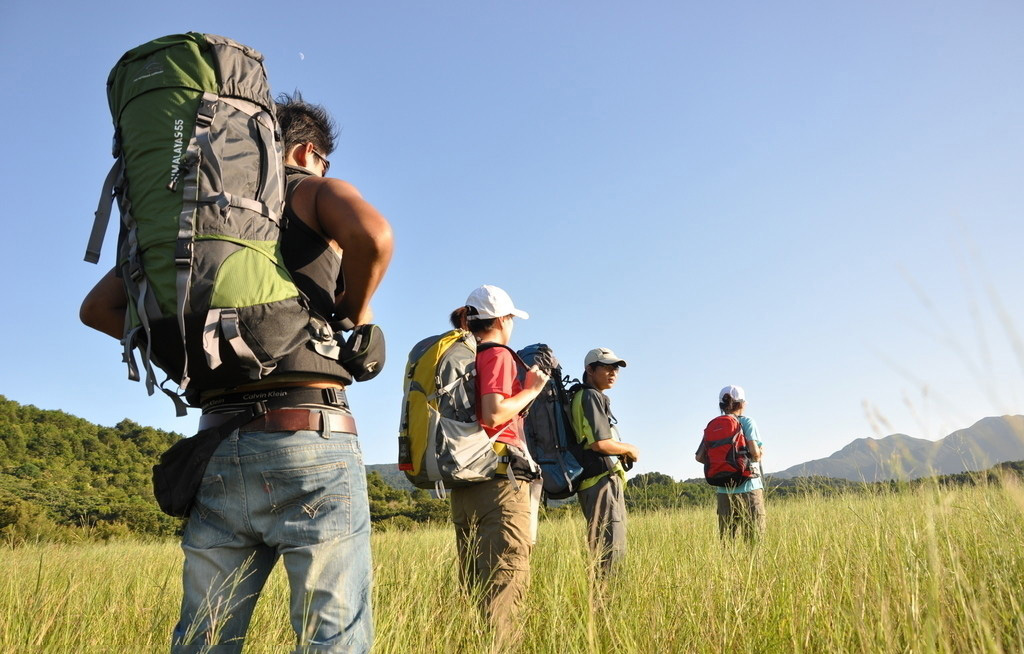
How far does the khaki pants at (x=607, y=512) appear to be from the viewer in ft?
13.5

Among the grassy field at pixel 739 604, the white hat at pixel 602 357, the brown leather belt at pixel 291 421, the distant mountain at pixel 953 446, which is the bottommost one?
the grassy field at pixel 739 604

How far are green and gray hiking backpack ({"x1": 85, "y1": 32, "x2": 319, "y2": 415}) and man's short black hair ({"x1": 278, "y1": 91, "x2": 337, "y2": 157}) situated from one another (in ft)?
0.95

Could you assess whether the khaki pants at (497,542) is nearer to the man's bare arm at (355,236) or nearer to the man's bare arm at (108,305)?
the man's bare arm at (355,236)

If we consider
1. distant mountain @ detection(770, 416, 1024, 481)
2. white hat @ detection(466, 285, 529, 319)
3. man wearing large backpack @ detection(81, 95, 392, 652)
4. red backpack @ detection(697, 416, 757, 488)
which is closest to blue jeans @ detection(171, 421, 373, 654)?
man wearing large backpack @ detection(81, 95, 392, 652)

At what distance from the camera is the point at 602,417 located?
445 cm

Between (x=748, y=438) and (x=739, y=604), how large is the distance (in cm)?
406

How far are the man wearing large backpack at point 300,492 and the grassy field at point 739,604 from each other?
3.17ft

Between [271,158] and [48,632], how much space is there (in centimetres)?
279

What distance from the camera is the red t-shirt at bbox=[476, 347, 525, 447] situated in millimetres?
2949

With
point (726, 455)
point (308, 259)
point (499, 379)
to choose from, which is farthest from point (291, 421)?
point (726, 455)

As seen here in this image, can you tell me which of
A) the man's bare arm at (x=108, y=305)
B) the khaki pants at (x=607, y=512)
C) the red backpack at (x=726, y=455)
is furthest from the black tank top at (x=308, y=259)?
the red backpack at (x=726, y=455)

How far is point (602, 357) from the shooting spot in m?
4.80

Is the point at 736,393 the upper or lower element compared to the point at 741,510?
upper

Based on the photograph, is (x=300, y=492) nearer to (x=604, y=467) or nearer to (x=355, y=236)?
(x=355, y=236)
